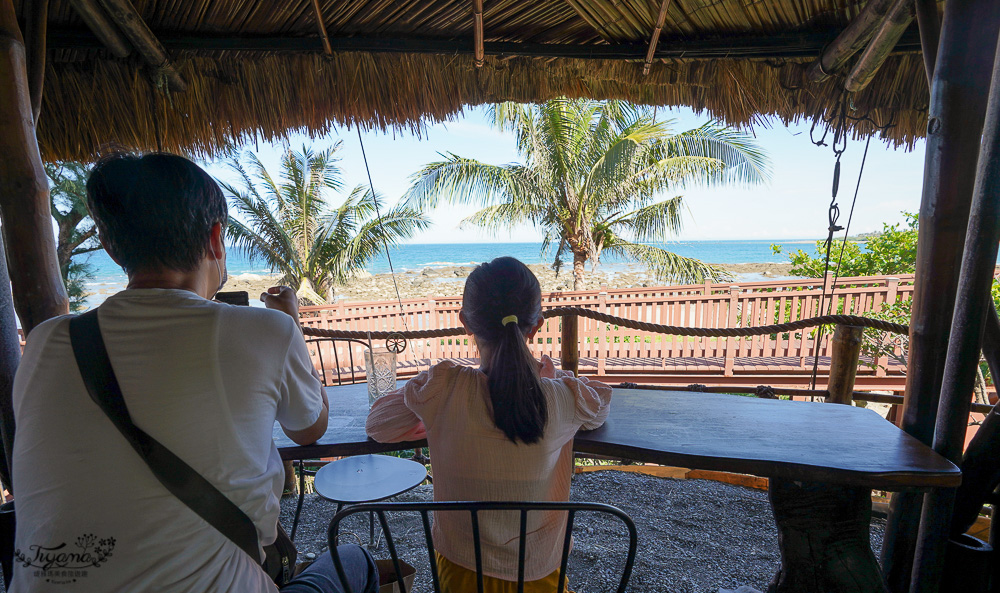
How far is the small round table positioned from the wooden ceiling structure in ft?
3.79

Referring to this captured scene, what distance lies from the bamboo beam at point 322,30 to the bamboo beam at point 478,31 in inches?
→ 26.3

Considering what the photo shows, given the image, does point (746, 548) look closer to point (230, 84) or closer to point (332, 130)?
point (332, 130)

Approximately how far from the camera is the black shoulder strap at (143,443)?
843 millimetres

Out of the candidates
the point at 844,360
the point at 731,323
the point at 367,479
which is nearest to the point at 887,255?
the point at 731,323

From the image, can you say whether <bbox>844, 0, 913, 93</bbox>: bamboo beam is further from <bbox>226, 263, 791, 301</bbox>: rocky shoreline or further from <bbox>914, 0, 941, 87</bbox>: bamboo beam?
<bbox>226, 263, 791, 301</bbox>: rocky shoreline

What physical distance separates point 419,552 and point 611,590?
97 centimetres

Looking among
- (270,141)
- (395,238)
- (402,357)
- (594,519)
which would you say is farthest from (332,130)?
(395,238)

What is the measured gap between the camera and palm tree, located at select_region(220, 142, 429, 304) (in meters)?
12.3

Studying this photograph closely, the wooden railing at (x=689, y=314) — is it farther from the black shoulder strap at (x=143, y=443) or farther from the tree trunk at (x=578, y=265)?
the black shoulder strap at (x=143, y=443)

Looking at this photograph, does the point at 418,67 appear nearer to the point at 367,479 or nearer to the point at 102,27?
the point at 102,27

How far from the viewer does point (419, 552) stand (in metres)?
2.55

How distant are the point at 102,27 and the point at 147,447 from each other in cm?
217

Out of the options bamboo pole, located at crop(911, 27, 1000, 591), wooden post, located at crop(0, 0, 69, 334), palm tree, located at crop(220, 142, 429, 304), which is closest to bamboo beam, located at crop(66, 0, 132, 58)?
wooden post, located at crop(0, 0, 69, 334)

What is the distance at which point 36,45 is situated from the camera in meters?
1.92
